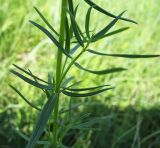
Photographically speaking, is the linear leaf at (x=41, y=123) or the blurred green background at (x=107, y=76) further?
the blurred green background at (x=107, y=76)

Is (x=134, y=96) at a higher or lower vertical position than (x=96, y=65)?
lower

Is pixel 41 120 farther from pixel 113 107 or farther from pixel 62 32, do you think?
pixel 113 107

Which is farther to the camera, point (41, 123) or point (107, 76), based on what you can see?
point (107, 76)

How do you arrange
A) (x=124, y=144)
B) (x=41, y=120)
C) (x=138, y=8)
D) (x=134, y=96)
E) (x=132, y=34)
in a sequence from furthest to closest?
(x=138, y=8)
(x=132, y=34)
(x=134, y=96)
(x=124, y=144)
(x=41, y=120)

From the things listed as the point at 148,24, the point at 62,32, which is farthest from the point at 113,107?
the point at 62,32

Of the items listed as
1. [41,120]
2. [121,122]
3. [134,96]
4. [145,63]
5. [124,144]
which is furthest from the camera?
[145,63]

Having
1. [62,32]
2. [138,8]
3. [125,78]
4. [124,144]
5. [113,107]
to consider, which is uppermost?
[138,8]

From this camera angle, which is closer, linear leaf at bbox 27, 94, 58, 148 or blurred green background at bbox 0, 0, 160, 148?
linear leaf at bbox 27, 94, 58, 148

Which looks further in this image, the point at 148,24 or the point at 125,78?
the point at 148,24
